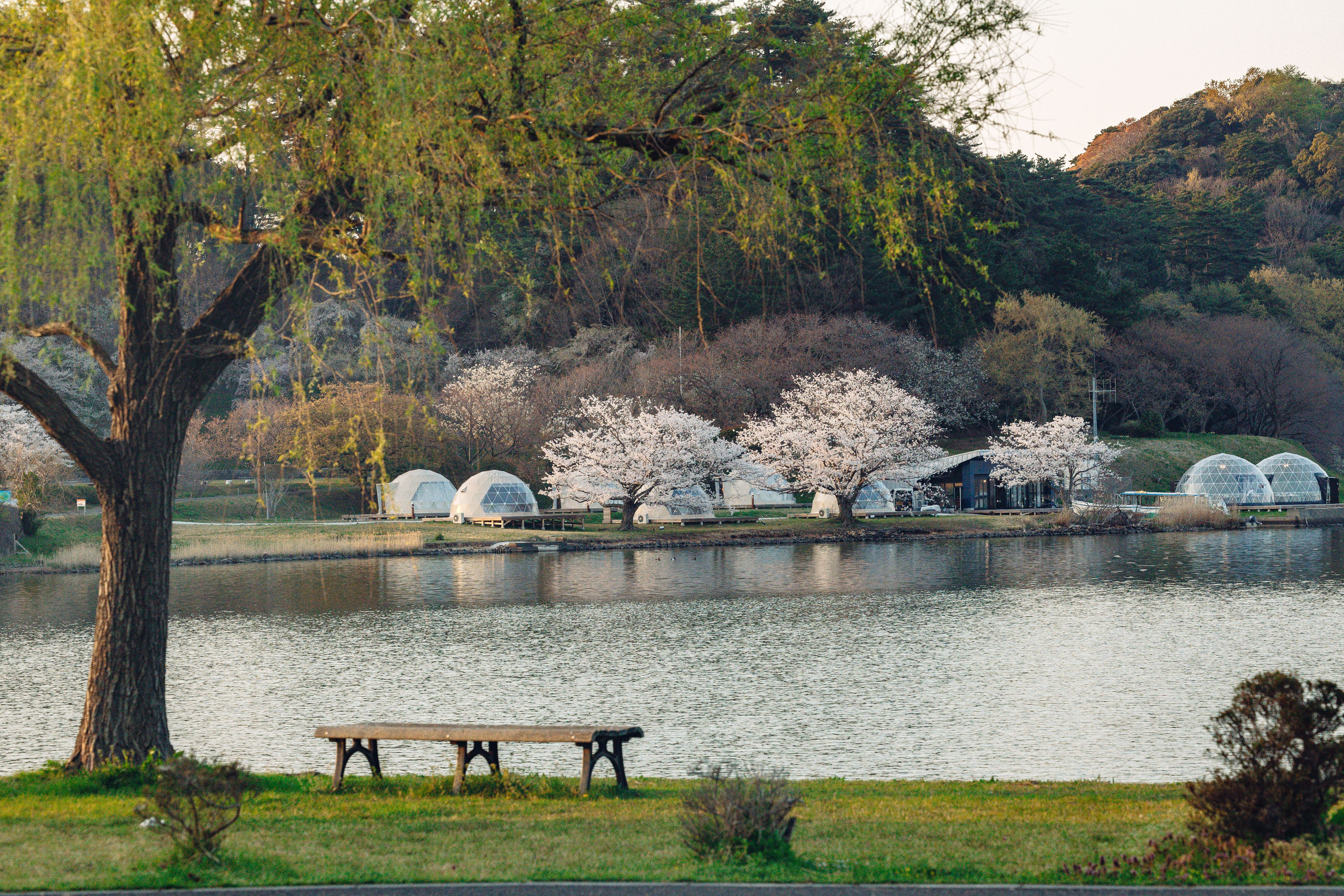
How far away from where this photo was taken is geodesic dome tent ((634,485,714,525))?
57.8 meters

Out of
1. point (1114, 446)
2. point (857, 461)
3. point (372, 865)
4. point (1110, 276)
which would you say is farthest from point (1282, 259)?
point (372, 865)

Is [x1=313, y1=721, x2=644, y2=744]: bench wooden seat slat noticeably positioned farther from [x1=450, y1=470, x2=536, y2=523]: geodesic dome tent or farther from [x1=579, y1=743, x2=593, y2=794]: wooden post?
[x1=450, y1=470, x2=536, y2=523]: geodesic dome tent

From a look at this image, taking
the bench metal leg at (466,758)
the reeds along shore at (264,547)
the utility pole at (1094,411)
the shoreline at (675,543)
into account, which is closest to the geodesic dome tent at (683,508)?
the shoreline at (675,543)

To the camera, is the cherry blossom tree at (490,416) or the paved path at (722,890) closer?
the paved path at (722,890)

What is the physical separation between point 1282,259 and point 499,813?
326 feet

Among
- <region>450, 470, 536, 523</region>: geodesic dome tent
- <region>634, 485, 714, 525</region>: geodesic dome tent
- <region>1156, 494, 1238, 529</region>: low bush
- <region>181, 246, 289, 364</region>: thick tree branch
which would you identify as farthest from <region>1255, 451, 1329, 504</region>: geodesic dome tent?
<region>181, 246, 289, 364</region>: thick tree branch

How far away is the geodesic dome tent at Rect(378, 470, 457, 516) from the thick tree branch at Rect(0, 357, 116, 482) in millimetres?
52247

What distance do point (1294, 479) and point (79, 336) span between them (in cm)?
7158

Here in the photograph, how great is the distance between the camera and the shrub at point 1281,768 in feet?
23.1

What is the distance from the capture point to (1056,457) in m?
62.3

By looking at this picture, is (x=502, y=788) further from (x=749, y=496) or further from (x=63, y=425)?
(x=749, y=496)

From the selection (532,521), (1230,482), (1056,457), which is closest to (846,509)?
(1056,457)

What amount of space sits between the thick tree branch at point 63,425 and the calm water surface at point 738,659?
15.4 ft

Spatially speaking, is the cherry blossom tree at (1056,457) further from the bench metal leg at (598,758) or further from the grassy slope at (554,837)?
the bench metal leg at (598,758)
